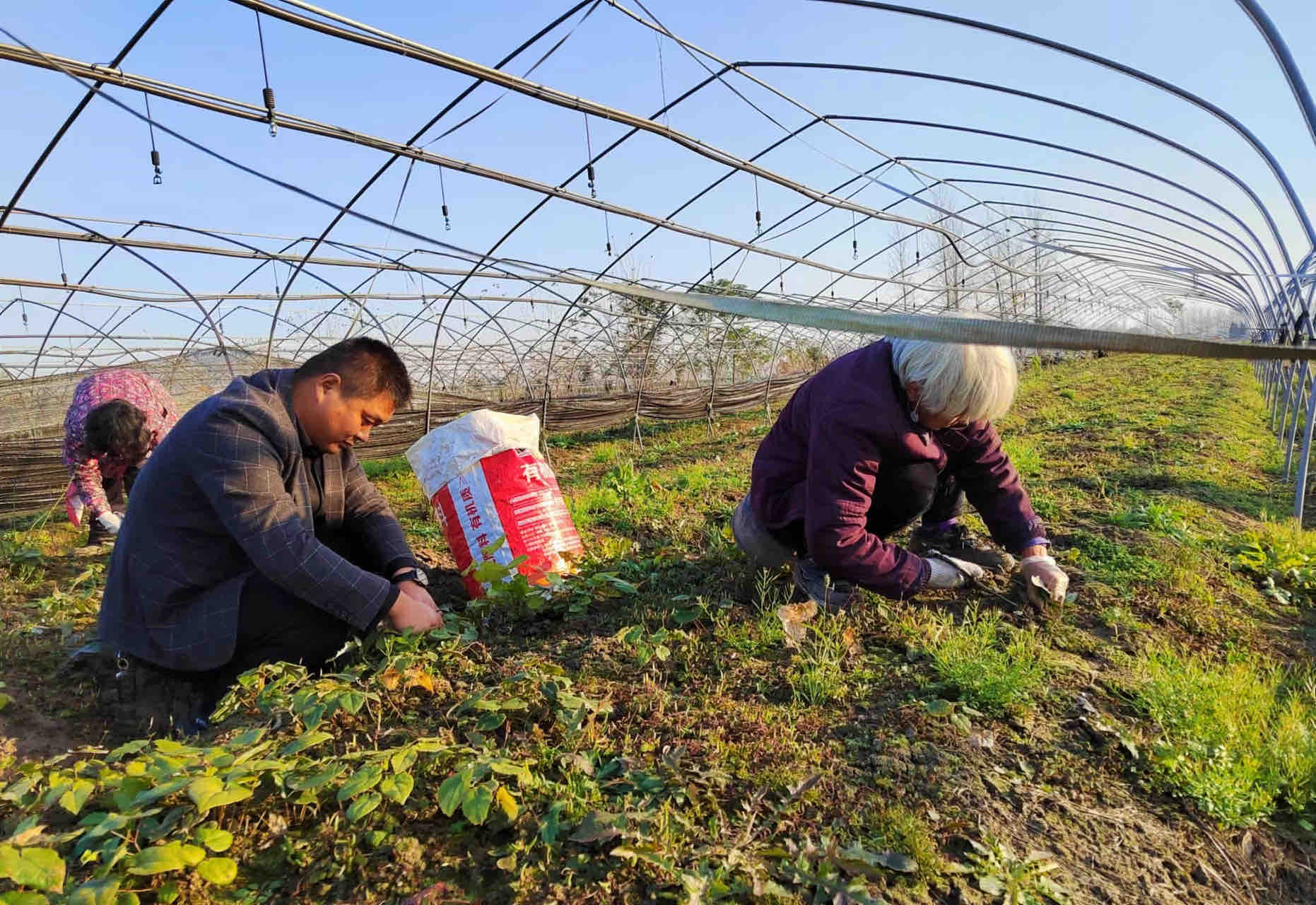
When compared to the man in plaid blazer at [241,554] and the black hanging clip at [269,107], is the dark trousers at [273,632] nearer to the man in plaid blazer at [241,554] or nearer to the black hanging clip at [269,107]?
the man in plaid blazer at [241,554]

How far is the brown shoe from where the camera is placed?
2.96 m

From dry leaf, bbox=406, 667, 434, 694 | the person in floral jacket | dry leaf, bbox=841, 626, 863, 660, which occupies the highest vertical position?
the person in floral jacket

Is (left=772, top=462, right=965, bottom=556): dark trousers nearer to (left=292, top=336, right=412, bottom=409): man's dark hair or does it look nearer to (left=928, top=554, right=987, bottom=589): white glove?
(left=928, top=554, right=987, bottom=589): white glove

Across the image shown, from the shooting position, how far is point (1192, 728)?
1.90 m

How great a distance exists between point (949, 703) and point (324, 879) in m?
1.52

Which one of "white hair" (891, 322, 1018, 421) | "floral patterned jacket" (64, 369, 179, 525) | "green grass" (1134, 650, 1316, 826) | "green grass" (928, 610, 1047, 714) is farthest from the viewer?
"floral patterned jacket" (64, 369, 179, 525)

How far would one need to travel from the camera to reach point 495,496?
9.91 feet

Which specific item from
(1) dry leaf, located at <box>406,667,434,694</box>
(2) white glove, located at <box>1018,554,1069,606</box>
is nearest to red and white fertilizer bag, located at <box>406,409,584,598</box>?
(1) dry leaf, located at <box>406,667,434,694</box>

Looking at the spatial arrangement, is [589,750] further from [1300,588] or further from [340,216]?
[340,216]

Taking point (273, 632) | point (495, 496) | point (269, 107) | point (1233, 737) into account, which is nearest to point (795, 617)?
point (1233, 737)

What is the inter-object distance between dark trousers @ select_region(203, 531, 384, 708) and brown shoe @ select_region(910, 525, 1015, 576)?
2.23 metres

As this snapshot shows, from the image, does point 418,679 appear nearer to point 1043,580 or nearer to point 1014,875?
point 1014,875

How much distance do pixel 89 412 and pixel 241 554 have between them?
277cm

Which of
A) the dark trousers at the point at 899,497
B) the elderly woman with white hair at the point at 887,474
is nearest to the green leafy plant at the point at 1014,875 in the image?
the elderly woman with white hair at the point at 887,474
